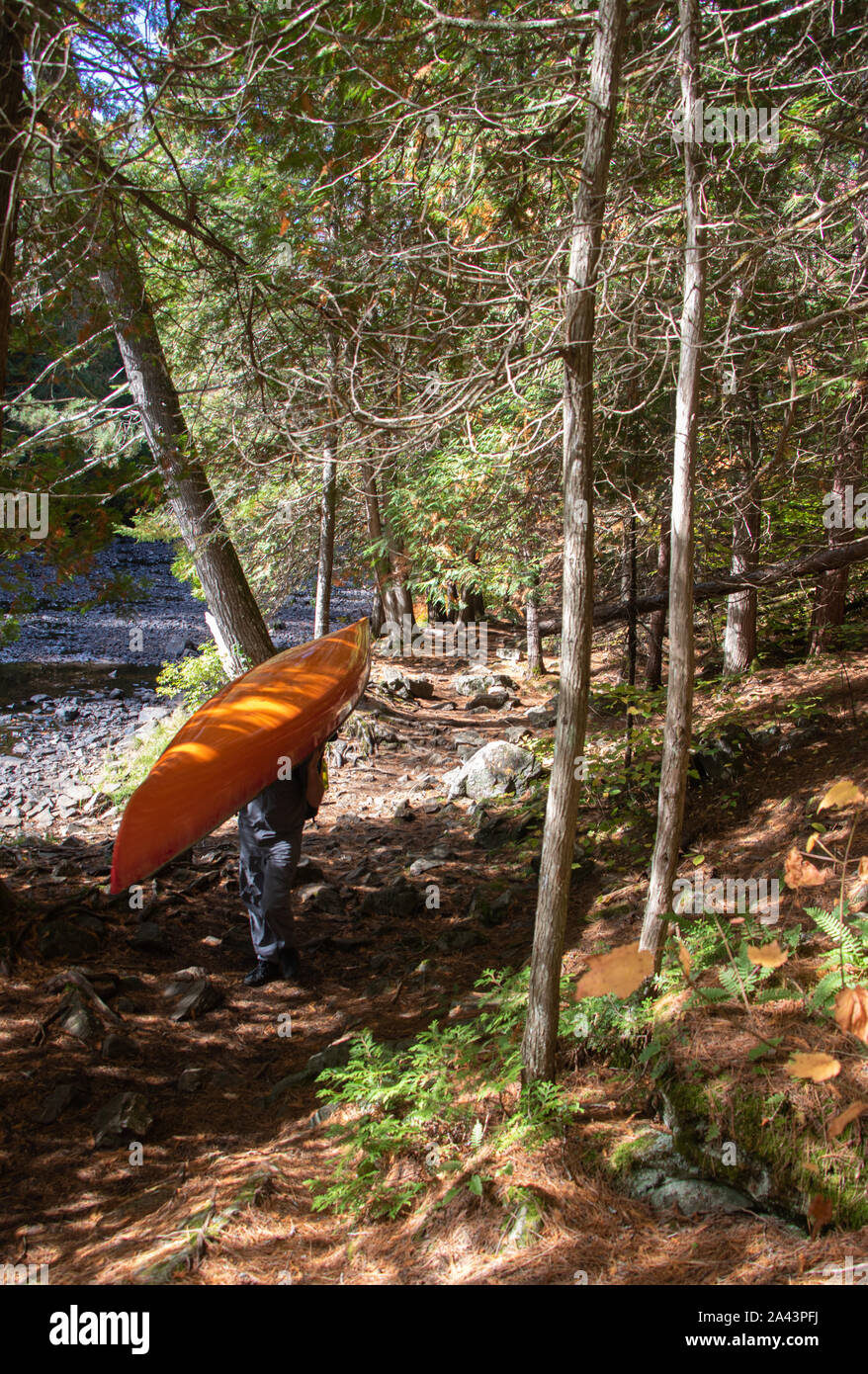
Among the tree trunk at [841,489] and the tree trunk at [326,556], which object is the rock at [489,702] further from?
the tree trunk at [841,489]

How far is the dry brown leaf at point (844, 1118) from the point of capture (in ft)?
8.73

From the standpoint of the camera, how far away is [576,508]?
3.23 m

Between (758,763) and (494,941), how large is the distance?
106 inches

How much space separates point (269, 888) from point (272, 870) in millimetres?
109

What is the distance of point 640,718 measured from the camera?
919 cm

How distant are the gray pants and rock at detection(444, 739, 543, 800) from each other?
3.49 m

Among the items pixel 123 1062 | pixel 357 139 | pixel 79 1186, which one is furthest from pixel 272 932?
pixel 357 139

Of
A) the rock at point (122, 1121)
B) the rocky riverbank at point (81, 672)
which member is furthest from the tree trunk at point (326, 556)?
the rock at point (122, 1121)

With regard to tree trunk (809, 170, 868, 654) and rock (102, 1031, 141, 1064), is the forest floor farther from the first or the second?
tree trunk (809, 170, 868, 654)

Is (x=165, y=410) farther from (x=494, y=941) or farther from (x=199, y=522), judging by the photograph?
(x=494, y=941)

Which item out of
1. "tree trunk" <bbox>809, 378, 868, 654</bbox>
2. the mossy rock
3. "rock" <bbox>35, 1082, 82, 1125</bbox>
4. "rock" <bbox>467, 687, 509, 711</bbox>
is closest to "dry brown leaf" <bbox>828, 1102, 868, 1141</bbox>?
the mossy rock

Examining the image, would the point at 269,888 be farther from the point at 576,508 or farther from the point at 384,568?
the point at 384,568

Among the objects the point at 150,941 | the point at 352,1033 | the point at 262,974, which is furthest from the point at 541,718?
the point at 352,1033

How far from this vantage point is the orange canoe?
5094 millimetres
